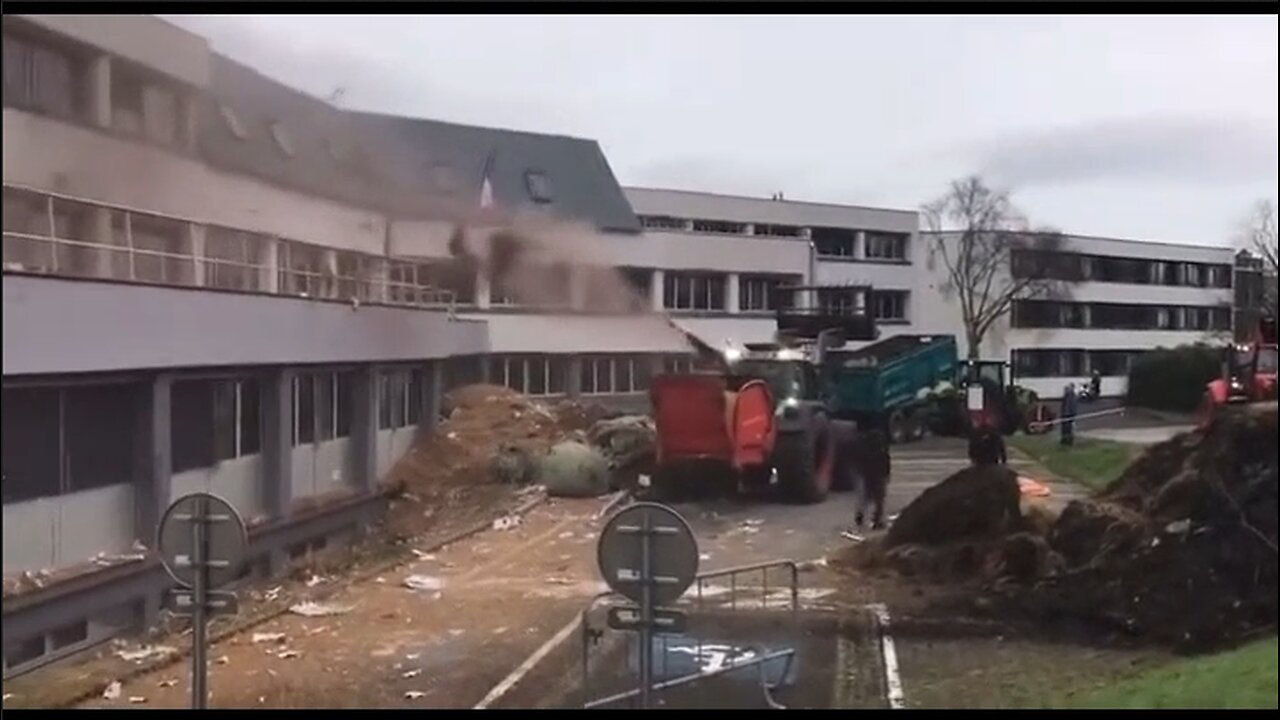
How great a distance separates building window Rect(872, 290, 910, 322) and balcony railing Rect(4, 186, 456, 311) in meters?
0.96

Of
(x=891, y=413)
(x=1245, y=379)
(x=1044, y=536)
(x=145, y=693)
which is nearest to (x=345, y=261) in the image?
(x=145, y=693)

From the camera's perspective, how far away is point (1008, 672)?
3229 millimetres

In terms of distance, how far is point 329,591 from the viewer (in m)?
3.45

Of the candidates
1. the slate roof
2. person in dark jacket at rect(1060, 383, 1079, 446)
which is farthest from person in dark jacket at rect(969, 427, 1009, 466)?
the slate roof

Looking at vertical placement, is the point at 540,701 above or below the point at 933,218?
below

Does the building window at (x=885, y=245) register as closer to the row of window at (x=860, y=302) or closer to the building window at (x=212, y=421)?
the row of window at (x=860, y=302)

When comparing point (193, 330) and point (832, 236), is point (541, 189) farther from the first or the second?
point (193, 330)

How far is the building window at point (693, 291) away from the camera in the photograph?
325 centimetres

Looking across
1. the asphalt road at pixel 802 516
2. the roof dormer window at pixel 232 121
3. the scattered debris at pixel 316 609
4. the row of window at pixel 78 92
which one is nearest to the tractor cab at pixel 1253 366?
the asphalt road at pixel 802 516

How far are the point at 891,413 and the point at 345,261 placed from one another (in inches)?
49.9

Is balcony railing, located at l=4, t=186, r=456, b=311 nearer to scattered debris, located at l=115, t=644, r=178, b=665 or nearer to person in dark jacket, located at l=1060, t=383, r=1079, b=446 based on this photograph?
scattered debris, located at l=115, t=644, r=178, b=665

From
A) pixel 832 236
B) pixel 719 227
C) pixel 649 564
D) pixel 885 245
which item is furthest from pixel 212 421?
pixel 885 245
